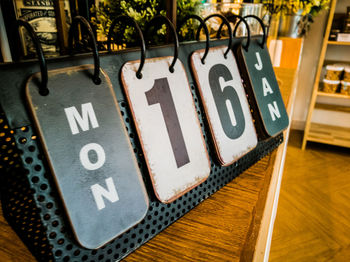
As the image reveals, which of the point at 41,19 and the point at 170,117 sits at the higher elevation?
the point at 41,19

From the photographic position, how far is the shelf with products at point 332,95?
2796mm

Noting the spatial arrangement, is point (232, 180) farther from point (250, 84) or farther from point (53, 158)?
point (53, 158)

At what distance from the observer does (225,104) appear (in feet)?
1.83

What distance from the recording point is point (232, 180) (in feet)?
1.88

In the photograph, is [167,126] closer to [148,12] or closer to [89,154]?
[89,154]

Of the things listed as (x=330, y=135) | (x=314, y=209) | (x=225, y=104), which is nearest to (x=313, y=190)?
(x=314, y=209)

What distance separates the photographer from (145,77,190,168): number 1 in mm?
441

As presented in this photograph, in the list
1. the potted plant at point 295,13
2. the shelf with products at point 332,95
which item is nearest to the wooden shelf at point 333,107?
→ the shelf with products at point 332,95

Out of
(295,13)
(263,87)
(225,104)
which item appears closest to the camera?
(225,104)

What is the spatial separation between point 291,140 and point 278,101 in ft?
9.87

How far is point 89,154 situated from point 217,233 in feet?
0.81

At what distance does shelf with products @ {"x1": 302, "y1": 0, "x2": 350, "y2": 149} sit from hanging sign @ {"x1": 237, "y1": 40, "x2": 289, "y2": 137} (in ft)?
8.12

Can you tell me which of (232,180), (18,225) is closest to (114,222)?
(18,225)

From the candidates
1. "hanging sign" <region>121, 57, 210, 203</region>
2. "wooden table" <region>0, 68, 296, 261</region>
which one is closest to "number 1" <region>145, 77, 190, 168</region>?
"hanging sign" <region>121, 57, 210, 203</region>
